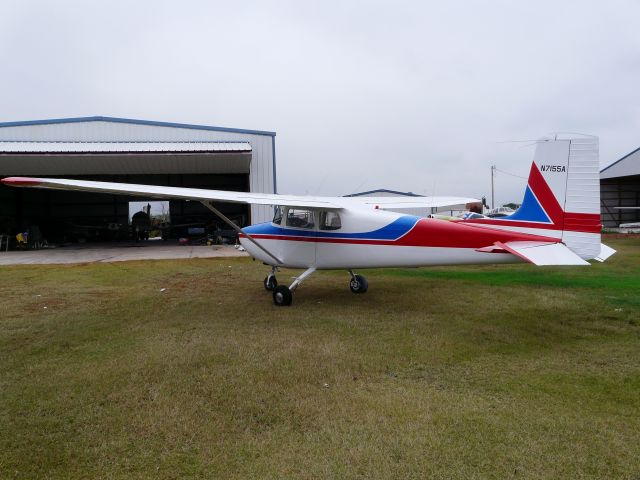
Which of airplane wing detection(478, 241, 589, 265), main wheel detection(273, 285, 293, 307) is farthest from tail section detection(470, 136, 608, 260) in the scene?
main wheel detection(273, 285, 293, 307)

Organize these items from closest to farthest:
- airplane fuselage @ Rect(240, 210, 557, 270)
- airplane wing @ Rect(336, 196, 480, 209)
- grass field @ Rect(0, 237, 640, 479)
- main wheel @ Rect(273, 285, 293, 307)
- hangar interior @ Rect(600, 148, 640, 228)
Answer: grass field @ Rect(0, 237, 640, 479) → airplane fuselage @ Rect(240, 210, 557, 270) → main wheel @ Rect(273, 285, 293, 307) → airplane wing @ Rect(336, 196, 480, 209) → hangar interior @ Rect(600, 148, 640, 228)

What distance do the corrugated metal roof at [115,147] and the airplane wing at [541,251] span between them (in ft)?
49.9

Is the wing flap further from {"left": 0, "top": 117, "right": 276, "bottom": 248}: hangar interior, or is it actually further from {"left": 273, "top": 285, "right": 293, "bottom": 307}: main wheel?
{"left": 0, "top": 117, "right": 276, "bottom": 248}: hangar interior

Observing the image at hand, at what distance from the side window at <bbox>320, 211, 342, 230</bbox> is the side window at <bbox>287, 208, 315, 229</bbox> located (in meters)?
0.23

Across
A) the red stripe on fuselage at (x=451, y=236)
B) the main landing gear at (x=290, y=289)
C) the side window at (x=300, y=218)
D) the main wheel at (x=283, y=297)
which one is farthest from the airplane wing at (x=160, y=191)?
the main wheel at (x=283, y=297)

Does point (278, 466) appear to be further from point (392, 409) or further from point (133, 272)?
point (133, 272)

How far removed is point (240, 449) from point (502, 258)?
4.85 meters

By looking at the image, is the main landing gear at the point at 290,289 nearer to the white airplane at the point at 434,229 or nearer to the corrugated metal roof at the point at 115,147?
the white airplane at the point at 434,229

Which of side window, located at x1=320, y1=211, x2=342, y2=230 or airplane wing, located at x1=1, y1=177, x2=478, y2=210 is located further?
side window, located at x1=320, y1=211, x2=342, y2=230

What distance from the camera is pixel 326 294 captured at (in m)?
9.02

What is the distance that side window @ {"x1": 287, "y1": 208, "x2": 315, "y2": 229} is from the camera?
843 centimetres

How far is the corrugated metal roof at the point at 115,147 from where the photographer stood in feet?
63.3

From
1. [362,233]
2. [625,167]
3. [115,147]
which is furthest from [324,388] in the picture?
[625,167]

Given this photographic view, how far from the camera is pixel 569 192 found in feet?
20.6
